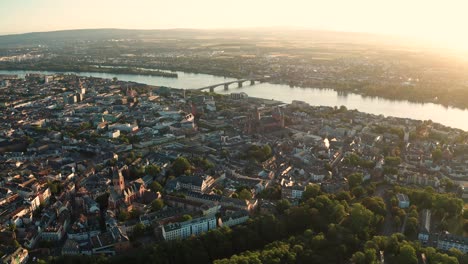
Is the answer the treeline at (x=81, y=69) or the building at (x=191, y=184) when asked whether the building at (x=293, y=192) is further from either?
the treeline at (x=81, y=69)

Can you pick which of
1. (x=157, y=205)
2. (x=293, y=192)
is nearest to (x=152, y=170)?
(x=157, y=205)

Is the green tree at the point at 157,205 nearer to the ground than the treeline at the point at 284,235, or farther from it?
farther from it

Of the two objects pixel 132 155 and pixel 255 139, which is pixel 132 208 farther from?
pixel 255 139

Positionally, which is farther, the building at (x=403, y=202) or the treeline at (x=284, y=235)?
the building at (x=403, y=202)

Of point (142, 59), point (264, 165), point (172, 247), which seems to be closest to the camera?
point (172, 247)

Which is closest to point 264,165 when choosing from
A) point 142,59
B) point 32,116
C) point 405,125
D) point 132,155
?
point 132,155

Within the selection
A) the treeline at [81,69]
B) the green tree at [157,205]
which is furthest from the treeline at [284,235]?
the treeline at [81,69]

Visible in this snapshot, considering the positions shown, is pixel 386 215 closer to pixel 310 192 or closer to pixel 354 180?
pixel 354 180
